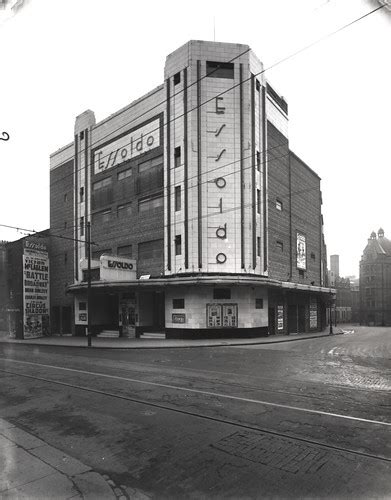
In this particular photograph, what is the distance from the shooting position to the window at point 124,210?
3155 centimetres

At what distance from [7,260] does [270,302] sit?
2422cm

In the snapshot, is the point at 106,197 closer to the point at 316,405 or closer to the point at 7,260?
the point at 7,260

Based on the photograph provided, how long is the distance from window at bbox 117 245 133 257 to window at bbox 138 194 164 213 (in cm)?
320

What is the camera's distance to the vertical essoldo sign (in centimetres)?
3244

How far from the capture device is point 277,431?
6297 mm

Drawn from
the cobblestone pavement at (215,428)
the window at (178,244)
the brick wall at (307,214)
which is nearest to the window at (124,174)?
the window at (178,244)

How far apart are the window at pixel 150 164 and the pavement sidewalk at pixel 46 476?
25.5 meters

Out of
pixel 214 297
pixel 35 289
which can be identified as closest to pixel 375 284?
pixel 214 297

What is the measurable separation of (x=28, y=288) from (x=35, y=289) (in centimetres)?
72

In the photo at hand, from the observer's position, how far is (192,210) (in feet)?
87.8

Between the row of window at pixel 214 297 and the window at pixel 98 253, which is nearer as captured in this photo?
the row of window at pixel 214 297

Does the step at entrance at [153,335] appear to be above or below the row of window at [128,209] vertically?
below

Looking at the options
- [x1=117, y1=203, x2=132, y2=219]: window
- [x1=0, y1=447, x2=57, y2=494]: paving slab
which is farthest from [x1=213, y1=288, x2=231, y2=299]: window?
[x1=0, y1=447, x2=57, y2=494]: paving slab

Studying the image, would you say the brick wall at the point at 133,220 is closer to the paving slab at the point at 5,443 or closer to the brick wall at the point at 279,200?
the brick wall at the point at 279,200
